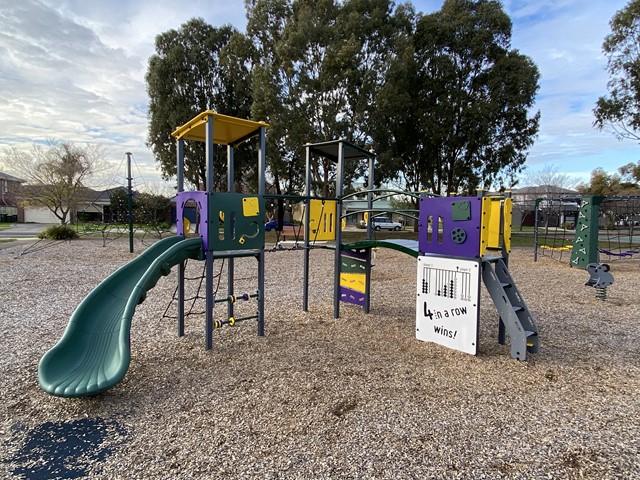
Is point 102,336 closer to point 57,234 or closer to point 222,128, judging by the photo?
point 222,128

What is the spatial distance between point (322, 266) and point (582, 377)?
687 centimetres

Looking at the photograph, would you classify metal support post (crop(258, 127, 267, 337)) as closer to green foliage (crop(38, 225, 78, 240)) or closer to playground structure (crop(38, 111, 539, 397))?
playground structure (crop(38, 111, 539, 397))

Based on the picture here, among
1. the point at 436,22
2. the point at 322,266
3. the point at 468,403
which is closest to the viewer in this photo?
the point at 468,403

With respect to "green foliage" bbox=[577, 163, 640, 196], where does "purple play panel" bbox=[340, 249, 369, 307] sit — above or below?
below

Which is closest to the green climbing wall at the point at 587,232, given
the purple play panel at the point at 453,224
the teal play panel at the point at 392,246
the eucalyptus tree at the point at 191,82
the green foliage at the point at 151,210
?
the teal play panel at the point at 392,246

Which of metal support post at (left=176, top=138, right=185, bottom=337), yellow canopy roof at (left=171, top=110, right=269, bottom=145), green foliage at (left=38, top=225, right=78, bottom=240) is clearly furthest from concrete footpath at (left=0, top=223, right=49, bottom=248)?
yellow canopy roof at (left=171, top=110, right=269, bottom=145)

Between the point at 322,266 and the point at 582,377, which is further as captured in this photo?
the point at 322,266

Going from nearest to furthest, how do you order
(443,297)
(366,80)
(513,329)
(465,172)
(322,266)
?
(513,329) < (443,297) < (322,266) < (366,80) < (465,172)

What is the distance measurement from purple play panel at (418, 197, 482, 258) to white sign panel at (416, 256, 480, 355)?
0.10 m

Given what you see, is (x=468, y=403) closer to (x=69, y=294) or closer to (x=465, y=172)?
(x=69, y=294)

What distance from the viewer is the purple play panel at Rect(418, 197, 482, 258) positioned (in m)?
3.40

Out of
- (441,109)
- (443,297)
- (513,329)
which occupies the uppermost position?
(441,109)

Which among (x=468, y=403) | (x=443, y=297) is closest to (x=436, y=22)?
(x=443, y=297)

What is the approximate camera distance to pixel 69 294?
240 inches
